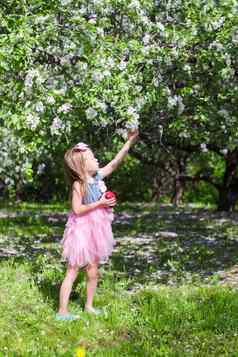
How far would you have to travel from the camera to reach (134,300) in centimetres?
870

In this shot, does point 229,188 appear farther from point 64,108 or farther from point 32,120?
point 32,120

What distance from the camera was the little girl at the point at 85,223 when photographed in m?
7.92

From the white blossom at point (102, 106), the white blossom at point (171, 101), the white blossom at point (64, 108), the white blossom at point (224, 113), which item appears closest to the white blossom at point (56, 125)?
the white blossom at point (64, 108)

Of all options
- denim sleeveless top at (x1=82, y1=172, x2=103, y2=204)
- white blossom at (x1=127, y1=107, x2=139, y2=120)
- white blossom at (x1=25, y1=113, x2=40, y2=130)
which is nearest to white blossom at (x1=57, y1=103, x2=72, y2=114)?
white blossom at (x1=25, y1=113, x2=40, y2=130)

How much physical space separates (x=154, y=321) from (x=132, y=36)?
437 cm

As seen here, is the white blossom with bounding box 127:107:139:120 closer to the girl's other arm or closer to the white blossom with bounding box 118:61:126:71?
the white blossom with bounding box 118:61:126:71

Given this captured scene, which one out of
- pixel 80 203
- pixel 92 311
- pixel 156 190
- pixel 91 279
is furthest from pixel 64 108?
pixel 156 190

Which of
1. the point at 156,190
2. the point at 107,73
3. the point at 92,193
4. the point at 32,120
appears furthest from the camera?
the point at 156,190

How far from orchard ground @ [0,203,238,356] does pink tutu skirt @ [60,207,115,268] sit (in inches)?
23.6

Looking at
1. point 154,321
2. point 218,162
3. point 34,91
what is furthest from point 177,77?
point 218,162

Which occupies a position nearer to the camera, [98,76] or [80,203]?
[80,203]

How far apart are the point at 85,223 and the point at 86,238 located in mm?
157

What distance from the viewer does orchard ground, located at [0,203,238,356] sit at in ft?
23.5

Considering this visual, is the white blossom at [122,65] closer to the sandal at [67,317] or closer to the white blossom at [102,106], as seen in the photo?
the white blossom at [102,106]
